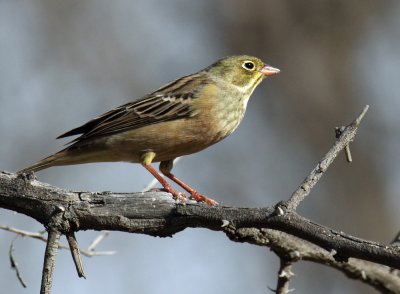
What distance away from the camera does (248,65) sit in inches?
362

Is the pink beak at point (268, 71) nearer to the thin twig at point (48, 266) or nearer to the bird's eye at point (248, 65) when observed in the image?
the bird's eye at point (248, 65)

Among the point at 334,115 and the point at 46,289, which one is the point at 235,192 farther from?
the point at 46,289

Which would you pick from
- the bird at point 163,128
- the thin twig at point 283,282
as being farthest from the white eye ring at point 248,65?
the thin twig at point 283,282

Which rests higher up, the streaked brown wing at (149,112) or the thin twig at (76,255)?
the streaked brown wing at (149,112)

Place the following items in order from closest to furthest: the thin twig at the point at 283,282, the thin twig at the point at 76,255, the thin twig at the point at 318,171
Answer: the thin twig at the point at 76,255
the thin twig at the point at 318,171
the thin twig at the point at 283,282

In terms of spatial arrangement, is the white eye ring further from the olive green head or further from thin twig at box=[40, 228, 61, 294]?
thin twig at box=[40, 228, 61, 294]

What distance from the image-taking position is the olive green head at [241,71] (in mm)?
8977

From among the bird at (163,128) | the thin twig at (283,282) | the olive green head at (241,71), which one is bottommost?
the thin twig at (283,282)

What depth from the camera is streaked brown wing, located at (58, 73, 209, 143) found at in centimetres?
800

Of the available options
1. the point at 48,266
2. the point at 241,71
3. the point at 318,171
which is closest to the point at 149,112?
the point at 241,71

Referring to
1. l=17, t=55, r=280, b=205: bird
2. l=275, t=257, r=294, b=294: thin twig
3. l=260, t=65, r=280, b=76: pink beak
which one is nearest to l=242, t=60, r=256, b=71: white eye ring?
l=260, t=65, r=280, b=76: pink beak

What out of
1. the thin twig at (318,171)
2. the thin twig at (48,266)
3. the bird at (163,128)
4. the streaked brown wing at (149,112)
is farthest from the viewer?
the streaked brown wing at (149,112)

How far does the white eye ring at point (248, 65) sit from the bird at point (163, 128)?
0.42 meters

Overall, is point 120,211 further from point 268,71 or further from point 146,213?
point 268,71
